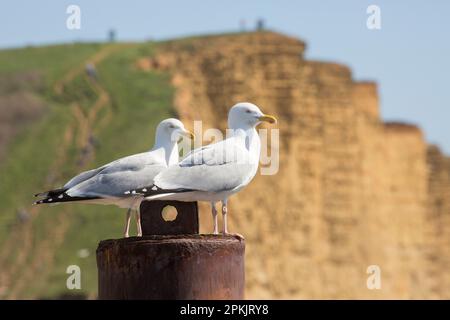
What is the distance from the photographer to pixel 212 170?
1003 centimetres

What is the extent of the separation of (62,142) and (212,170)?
5725 cm

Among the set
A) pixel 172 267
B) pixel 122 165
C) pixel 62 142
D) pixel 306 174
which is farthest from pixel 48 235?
pixel 172 267

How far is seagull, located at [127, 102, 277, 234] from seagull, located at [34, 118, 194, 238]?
200mm

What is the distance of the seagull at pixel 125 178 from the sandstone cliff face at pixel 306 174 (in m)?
46.9

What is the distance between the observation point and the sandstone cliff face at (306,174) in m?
62.7

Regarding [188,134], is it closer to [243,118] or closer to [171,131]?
[171,131]

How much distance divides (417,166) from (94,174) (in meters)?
68.5

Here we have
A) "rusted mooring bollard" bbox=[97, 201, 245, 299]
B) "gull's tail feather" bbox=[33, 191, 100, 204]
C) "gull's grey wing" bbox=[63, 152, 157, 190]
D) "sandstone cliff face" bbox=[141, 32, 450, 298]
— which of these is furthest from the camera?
"sandstone cliff face" bbox=[141, 32, 450, 298]

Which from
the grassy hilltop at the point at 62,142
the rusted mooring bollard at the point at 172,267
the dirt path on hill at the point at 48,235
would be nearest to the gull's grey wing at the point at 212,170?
the rusted mooring bollard at the point at 172,267

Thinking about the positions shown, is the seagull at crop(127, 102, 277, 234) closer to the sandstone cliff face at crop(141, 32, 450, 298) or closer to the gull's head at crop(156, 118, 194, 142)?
the gull's head at crop(156, 118, 194, 142)

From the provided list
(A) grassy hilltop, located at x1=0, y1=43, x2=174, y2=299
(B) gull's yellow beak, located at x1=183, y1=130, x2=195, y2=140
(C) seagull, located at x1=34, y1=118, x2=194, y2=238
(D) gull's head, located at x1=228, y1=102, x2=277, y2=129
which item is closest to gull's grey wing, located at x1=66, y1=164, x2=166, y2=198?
(C) seagull, located at x1=34, y1=118, x2=194, y2=238

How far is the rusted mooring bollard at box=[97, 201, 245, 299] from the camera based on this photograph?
26.8 ft

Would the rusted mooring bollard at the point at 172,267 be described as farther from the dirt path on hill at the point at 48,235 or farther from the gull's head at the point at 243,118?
the dirt path on hill at the point at 48,235
